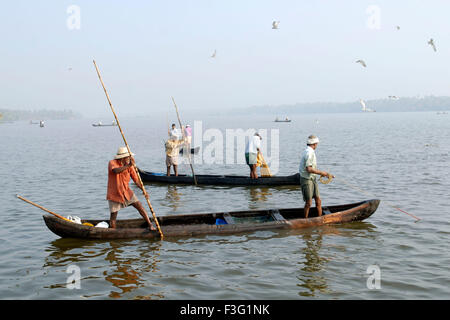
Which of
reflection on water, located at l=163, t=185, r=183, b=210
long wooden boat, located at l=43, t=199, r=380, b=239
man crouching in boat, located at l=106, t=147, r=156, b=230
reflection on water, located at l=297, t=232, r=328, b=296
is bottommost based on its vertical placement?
reflection on water, located at l=297, t=232, r=328, b=296

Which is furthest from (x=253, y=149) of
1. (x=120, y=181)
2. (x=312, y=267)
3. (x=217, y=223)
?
(x=312, y=267)

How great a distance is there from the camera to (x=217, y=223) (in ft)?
36.7

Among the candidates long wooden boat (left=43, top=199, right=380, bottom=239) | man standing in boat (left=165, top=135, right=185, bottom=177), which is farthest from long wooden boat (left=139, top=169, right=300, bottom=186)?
long wooden boat (left=43, top=199, right=380, bottom=239)

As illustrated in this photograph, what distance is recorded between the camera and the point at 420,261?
862cm

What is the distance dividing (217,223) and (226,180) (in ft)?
23.7

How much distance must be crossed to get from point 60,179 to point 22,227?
10.2 metres

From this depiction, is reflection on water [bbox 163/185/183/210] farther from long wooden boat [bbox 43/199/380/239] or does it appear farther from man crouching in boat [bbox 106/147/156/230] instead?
man crouching in boat [bbox 106/147/156/230]

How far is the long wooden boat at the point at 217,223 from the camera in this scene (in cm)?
984

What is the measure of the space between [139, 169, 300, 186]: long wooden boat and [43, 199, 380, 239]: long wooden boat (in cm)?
588

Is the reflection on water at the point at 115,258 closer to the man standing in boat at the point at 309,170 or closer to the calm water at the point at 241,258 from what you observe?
the calm water at the point at 241,258

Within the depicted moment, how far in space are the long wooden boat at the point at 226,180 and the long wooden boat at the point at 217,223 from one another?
19.3ft

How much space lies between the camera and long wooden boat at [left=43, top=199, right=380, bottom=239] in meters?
9.84

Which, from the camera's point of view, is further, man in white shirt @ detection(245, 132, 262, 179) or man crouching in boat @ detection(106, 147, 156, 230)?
man in white shirt @ detection(245, 132, 262, 179)

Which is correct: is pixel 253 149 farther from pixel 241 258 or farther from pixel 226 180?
pixel 241 258
